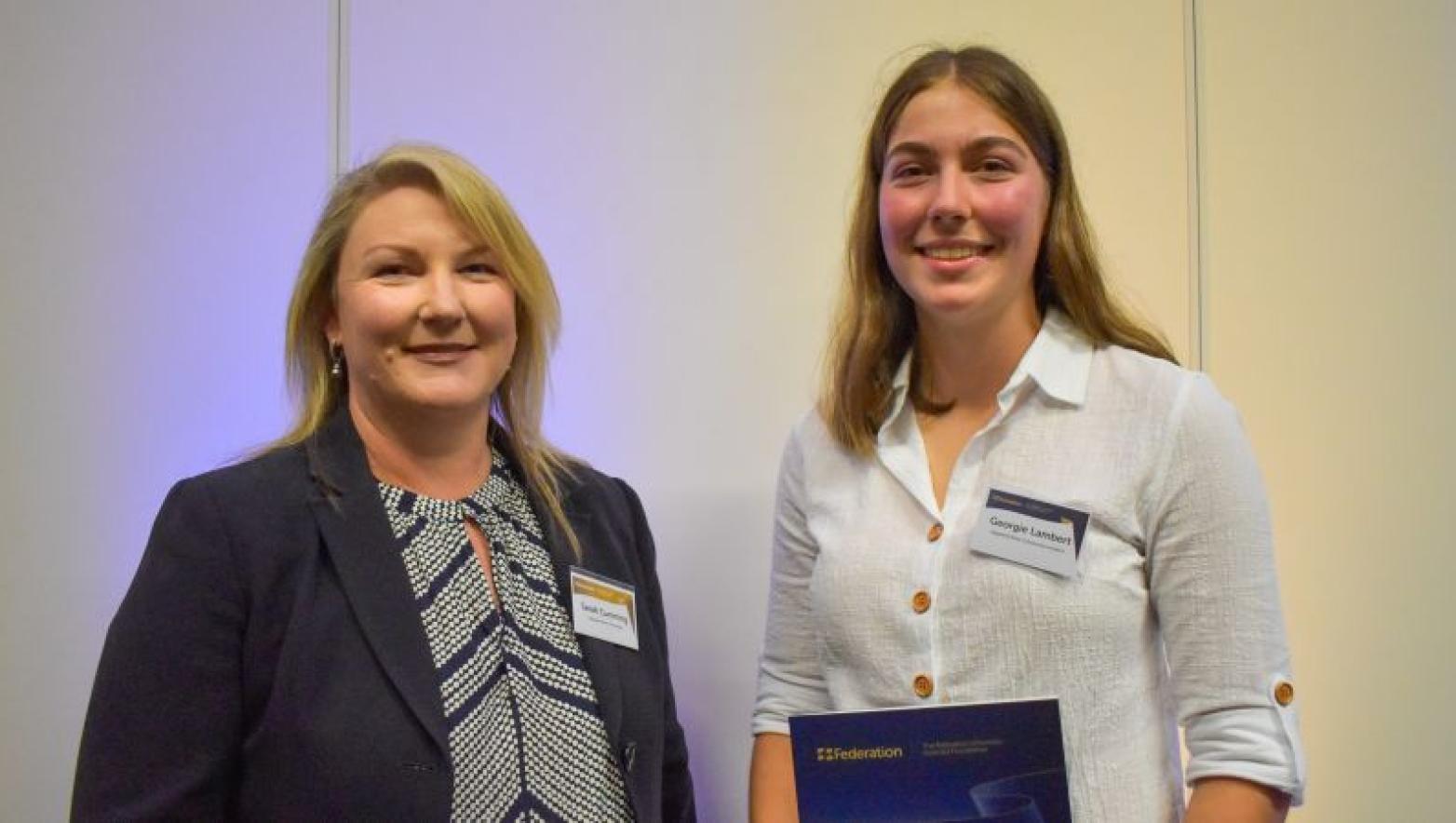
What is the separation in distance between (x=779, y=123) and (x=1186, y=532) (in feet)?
4.28

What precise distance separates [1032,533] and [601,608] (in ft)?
2.22

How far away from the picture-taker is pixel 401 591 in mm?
1915

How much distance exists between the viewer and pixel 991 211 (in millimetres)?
1936

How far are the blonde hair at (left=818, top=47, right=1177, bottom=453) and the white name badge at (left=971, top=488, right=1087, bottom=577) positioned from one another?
0.24 meters

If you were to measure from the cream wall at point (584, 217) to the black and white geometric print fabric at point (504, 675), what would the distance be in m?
0.75

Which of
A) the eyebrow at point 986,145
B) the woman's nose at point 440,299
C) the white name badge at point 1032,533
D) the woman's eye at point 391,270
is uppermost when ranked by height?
the eyebrow at point 986,145

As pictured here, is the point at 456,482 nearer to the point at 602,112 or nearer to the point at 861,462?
the point at 861,462

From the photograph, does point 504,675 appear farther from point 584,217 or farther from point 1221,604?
point 584,217

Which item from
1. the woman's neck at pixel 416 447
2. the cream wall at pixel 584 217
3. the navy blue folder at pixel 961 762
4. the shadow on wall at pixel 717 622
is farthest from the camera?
the shadow on wall at pixel 717 622

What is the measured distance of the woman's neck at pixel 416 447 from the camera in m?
2.07

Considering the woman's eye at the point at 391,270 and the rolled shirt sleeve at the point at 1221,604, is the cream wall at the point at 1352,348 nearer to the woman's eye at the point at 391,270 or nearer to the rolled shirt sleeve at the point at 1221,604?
the rolled shirt sleeve at the point at 1221,604

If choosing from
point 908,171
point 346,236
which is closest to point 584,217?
point 346,236

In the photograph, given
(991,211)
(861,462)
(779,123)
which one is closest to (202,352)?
(779,123)

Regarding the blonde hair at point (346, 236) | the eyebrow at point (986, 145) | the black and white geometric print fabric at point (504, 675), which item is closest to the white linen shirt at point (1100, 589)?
the eyebrow at point (986, 145)
